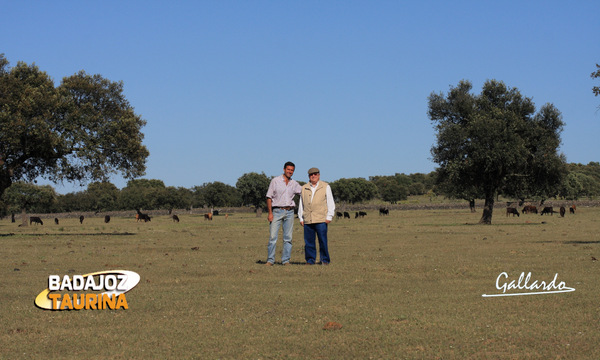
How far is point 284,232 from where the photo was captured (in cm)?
1599

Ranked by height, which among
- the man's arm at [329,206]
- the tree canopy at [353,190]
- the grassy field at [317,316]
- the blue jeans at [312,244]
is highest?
the tree canopy at [353,190]

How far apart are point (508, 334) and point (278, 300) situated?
12.8 feet

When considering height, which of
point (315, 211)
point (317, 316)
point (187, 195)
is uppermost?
point (187, 195)

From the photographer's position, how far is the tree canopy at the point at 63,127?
33.2m

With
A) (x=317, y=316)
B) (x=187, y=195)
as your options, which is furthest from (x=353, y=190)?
(x=317, y=316)

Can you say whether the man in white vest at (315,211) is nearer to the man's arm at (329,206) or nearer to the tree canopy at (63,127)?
the man's arm at (329,206)

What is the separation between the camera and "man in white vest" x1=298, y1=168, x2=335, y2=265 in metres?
15.9

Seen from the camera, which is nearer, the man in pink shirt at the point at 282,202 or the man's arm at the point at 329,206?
the man's arm at the point at 329,206

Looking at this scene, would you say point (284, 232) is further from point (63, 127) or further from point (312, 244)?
point (63, 127)

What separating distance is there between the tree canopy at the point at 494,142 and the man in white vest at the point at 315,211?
117 ft

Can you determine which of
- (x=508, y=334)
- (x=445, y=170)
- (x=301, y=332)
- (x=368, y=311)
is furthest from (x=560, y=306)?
(x=445, y=170)

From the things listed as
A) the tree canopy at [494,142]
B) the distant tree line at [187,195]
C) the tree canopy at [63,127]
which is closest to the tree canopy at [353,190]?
the distant tree line at [187,195]

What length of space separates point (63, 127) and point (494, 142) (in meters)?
31.2

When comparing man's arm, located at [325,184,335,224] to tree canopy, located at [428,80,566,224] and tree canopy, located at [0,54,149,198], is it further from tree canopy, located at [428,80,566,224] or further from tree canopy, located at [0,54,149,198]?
tree canopy, located at [428,80,566,224]
